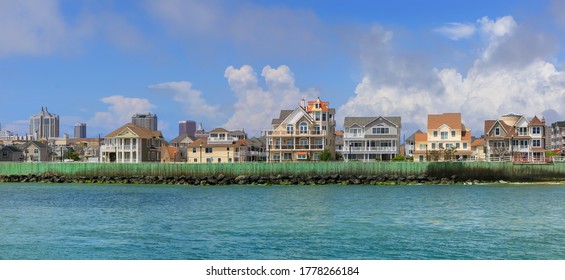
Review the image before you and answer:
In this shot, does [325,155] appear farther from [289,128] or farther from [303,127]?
[289,128]

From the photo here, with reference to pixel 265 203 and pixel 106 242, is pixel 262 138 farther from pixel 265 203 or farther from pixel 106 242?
pixel 106 242

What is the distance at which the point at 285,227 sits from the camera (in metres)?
31.4

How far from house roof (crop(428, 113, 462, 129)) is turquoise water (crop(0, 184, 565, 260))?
150 feet

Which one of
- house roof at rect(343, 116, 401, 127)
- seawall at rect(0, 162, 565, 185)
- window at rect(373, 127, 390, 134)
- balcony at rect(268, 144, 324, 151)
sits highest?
house roof at rect(343, 116, 401, 127)

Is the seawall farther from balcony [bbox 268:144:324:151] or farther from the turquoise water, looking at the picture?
the turquoise water

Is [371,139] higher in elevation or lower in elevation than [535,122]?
lower

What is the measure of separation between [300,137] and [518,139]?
111ft

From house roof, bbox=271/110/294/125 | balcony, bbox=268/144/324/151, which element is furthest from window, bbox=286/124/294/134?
house roof, bbox=271/110/294/125

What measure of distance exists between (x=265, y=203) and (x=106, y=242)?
18.9 meters

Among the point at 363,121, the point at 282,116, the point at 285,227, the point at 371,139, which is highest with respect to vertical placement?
the point at 282,116

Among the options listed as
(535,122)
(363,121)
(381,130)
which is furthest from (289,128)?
(535,122)

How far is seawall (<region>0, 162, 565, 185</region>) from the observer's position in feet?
236

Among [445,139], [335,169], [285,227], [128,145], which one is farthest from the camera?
[128,145]

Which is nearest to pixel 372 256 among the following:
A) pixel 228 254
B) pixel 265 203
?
pixel 228 254
